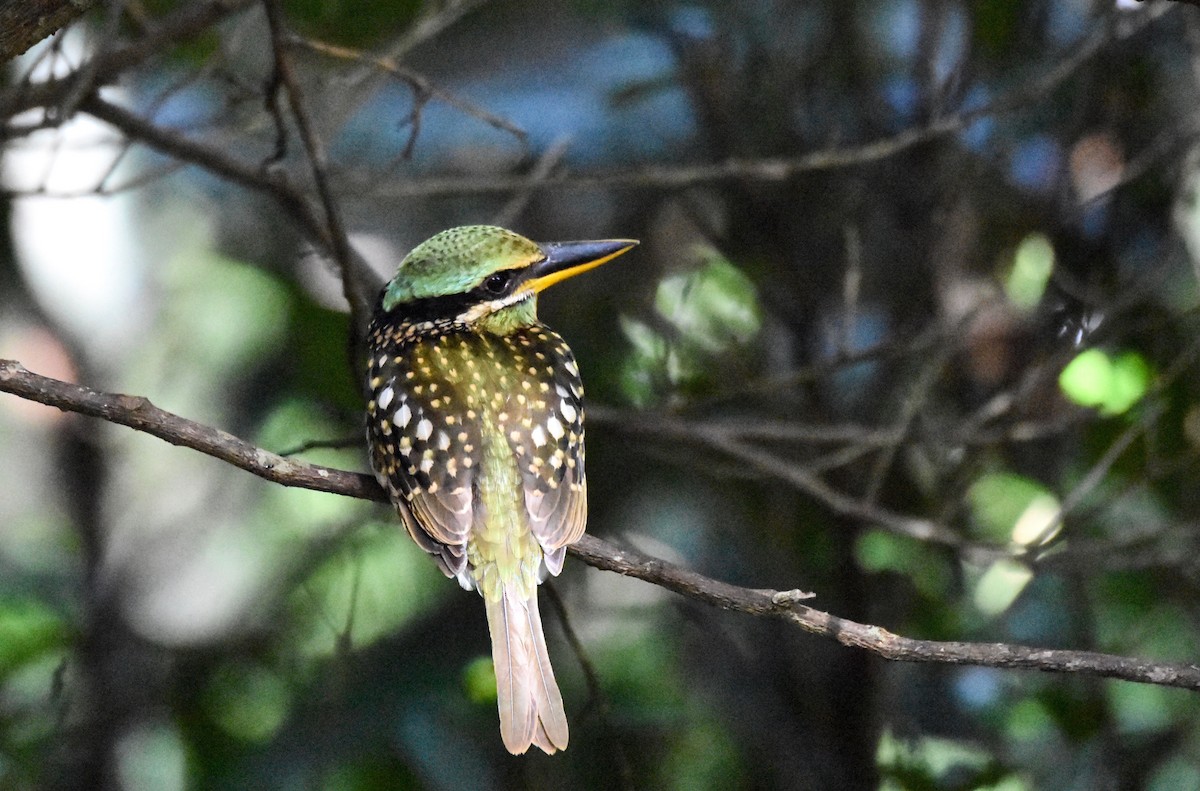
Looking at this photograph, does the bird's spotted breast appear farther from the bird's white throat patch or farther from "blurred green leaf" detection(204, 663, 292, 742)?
"blurred green leaf" detection(204, 663, 292, 742)

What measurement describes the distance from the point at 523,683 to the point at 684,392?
141cm

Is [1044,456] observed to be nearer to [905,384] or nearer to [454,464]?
[905,384]

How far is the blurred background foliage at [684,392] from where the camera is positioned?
3.50 m

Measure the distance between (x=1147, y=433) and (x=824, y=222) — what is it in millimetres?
1171

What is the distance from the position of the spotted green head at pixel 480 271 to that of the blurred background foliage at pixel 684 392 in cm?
54

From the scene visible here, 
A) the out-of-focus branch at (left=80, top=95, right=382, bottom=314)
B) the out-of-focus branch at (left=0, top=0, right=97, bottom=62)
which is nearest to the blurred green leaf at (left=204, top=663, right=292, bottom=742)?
the out-of-focus branch at (left=80, top=95, right=382, bottom=314)

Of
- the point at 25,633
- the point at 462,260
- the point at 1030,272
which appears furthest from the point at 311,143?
the point at 1030,272

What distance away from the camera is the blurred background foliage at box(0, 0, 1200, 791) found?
3498 millimetres

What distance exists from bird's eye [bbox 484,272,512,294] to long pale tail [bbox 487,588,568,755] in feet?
2.15

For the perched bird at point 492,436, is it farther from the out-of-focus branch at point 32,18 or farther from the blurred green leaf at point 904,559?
the blurred green leaf at point 904,559

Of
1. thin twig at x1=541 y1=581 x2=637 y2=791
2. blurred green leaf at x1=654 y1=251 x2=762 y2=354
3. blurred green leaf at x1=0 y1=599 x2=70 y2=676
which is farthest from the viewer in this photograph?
blurred green leaf at x1=654 y1=251 x2=762 y2=354

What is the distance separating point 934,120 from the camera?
352 cm

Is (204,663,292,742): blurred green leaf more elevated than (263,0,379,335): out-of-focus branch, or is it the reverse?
(263,0,379,335): out-of-focus branch

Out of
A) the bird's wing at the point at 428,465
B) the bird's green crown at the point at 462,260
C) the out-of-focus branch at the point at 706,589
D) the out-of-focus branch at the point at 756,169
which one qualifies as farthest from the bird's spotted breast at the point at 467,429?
the out-of-focus branch at the point at 756,169
